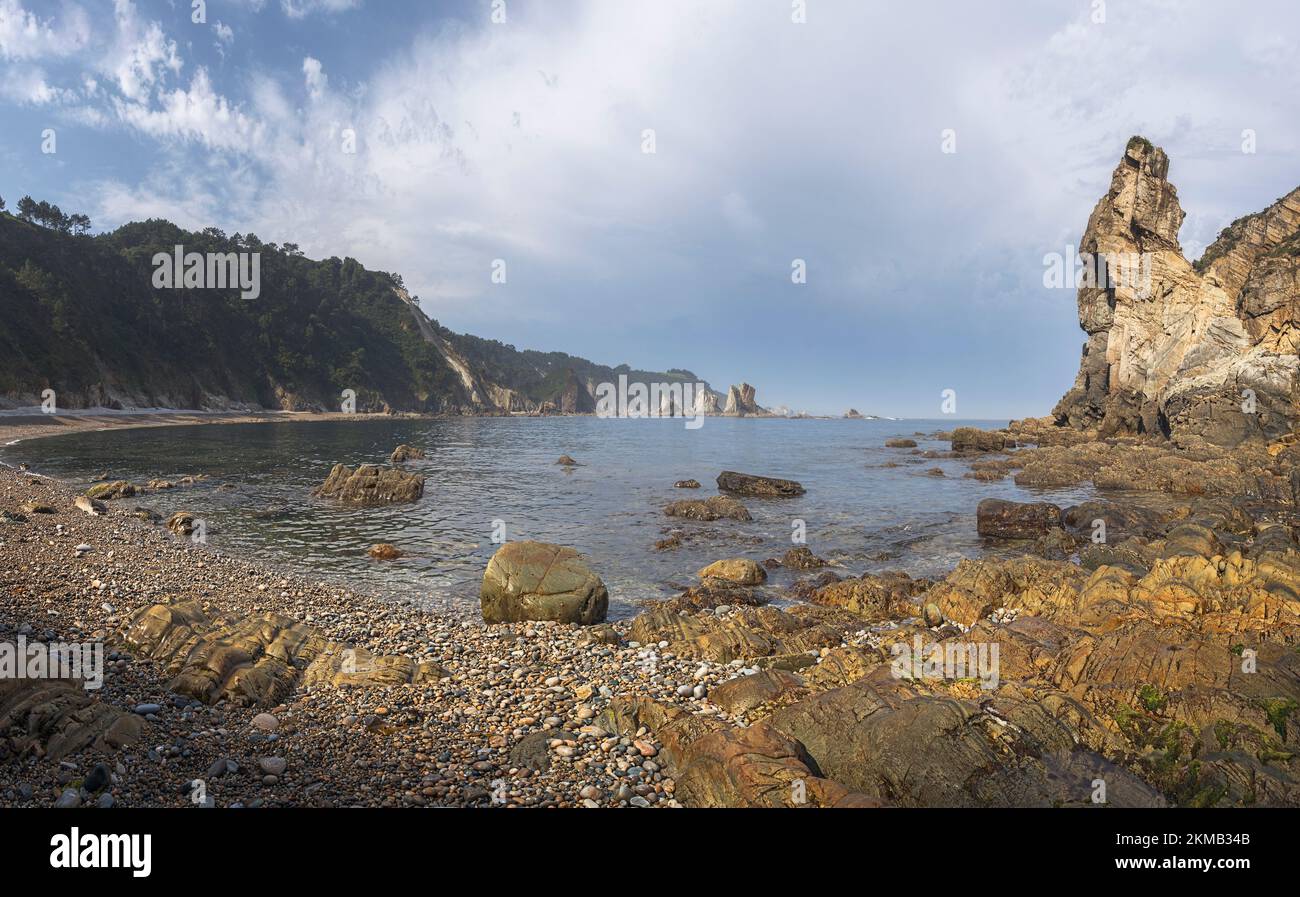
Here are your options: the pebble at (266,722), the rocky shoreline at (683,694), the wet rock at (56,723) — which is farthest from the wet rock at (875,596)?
the wet rock at (56,723)

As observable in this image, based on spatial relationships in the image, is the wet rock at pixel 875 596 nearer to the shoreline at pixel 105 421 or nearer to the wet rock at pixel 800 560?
the wet rock at pixel 800 560

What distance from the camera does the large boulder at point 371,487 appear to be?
32.3m

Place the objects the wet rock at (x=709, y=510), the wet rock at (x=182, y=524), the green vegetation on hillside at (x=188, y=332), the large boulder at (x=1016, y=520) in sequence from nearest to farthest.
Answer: the wet rock at (x=182, y=524), the large boulder at (x=1016, y=520), the wet rock at (x=709, y=510), the green vegetation on hillside at (x=188, y=332)

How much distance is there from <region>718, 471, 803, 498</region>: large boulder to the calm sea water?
125 centimetres

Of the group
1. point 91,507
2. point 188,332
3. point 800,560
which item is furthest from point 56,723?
point 188,332

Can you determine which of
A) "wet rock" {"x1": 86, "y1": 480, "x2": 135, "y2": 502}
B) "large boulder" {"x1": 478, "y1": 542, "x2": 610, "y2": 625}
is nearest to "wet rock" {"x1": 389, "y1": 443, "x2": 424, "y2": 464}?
"wet rock" {"x1": 86, "y1": 480, "x2": 135, "y2": 502}

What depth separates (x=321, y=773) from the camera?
7043 mm

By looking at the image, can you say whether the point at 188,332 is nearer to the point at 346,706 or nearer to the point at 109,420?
the point at 109,420

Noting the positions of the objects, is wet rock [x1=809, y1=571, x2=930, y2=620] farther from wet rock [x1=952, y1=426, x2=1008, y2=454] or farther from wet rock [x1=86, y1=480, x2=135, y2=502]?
wet rock [x1=952, y1=426, x2=1008, y2=454]

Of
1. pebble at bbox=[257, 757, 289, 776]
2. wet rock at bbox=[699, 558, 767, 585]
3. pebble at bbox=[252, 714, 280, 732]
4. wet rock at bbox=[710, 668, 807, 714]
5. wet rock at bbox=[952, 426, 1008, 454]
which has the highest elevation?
wet rock at bbox=[952, 426, 1008, 454]

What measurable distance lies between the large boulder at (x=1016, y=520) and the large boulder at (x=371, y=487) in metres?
30.2

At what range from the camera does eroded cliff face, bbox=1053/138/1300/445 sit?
50.4 m
